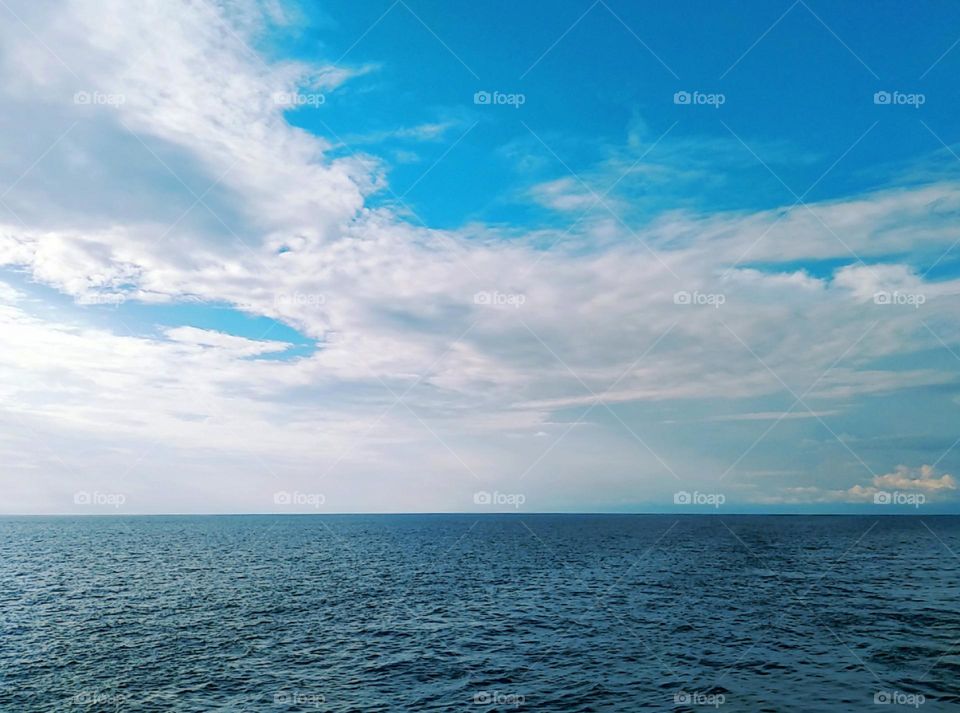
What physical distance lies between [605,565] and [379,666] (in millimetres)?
59509

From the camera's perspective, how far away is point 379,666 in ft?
119
